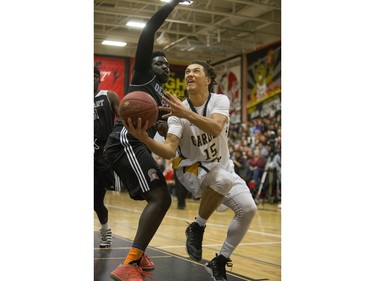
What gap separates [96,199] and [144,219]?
1.79 meters

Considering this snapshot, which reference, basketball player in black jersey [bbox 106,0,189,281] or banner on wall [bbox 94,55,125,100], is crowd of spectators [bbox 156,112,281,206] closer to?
banner on wall [bbox 94,55,125,100]

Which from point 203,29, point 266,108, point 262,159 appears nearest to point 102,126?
point 262,159

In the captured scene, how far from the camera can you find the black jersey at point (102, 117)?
4.86 metres

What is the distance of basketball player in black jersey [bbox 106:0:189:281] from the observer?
337cm

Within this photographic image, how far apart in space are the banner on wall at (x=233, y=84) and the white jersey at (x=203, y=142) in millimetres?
13823

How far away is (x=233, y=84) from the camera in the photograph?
59.2ft

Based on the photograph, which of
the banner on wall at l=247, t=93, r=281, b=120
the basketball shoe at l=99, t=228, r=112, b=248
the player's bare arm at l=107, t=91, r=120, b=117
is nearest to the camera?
the player's bare arm at l=107, t=91, r=120, b=117

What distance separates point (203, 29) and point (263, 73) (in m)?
2.48

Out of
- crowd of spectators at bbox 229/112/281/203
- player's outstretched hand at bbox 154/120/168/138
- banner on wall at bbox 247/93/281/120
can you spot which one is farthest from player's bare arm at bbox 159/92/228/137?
banner on wall at bbox 247/93/281/120

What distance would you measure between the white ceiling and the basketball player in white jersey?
9.30 meters

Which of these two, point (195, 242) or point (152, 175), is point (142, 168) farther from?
point (195, 242)
